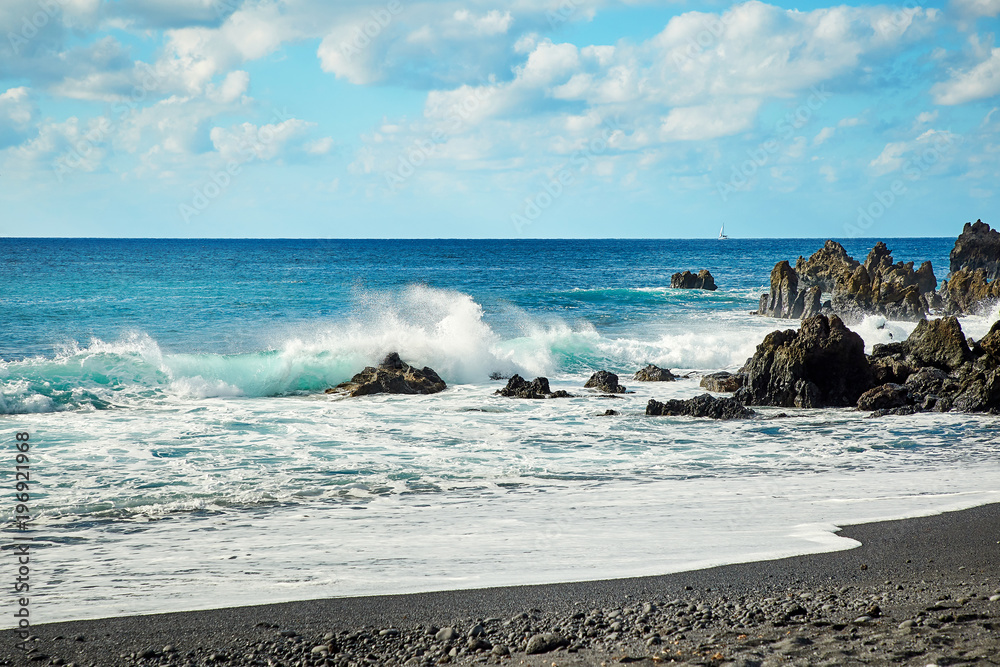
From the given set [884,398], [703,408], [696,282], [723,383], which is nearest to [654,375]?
[723,383]

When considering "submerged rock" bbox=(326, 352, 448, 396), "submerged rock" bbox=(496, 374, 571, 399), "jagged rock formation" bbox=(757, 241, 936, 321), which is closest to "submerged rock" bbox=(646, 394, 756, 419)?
"submerged rock" bbox=(496, 374, 571, 399)

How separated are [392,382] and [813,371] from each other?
28.4 ft

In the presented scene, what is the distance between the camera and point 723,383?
15.8 metres

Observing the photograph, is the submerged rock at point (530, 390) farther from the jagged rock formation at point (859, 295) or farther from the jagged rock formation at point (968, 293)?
the jagged rock formation at point (968, 293)

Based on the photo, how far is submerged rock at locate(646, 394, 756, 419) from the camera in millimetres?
13023

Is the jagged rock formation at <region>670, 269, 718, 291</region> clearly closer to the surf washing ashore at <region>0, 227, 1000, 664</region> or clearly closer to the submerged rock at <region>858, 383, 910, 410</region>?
the surf washing ashore at <region>0, 227, 1000, 664</region>

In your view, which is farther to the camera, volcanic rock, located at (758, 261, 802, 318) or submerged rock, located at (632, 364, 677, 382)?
→ volcanic rock, located at (758, 261, 802, 318)

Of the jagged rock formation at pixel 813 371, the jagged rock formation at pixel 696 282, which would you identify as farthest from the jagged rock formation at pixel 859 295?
the jagged rock formation at pixel 813 371

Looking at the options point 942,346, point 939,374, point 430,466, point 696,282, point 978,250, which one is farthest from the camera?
point 696,282

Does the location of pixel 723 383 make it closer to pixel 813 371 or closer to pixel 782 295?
pixel 813 371

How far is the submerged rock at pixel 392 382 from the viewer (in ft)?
50.8

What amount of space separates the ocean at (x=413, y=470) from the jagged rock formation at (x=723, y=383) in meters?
0.51

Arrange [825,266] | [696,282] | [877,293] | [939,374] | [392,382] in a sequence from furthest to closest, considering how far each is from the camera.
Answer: [696,282] < [825,266] < [877,293] < [392,382] < [939,374]

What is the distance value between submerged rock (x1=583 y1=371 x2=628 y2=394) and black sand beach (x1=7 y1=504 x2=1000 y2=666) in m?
10.1
